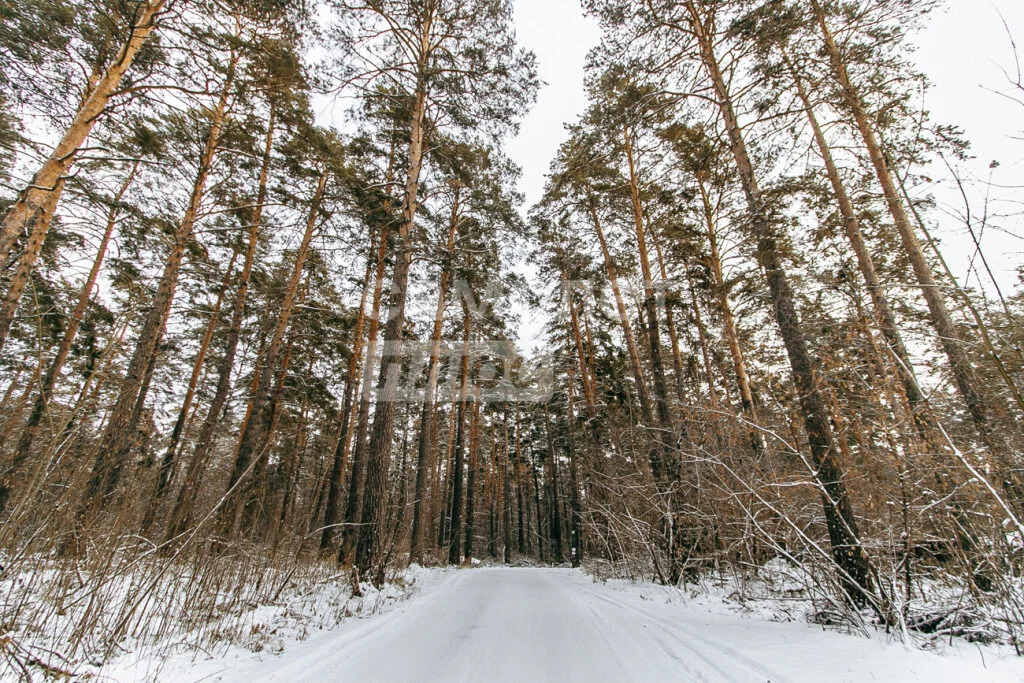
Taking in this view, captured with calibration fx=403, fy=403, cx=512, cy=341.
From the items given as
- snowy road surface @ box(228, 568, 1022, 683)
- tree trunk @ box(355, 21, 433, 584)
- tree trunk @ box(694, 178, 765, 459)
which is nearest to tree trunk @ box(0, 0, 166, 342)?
tree trunk @ box(355, 21, 433, 584)

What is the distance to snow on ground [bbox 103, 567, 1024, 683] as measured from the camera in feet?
7.72

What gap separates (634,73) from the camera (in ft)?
24.2

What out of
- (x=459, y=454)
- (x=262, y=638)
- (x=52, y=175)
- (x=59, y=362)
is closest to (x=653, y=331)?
(x=262, y=638)

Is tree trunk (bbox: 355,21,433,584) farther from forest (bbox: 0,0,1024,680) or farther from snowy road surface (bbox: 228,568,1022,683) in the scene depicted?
snowy road surface (bbox: 228,568,1022,683)

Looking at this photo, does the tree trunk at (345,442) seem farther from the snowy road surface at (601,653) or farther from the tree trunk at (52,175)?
the snowy road surface at (601,653)

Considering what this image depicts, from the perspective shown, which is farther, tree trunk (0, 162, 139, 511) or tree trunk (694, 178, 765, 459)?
tree trunk (694, 178, 765, 459)

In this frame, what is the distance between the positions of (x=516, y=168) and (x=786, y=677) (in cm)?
1133

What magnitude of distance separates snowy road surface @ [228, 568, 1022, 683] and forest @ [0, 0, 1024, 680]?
0.51m

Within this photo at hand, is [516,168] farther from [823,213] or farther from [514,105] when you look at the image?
[823,213]

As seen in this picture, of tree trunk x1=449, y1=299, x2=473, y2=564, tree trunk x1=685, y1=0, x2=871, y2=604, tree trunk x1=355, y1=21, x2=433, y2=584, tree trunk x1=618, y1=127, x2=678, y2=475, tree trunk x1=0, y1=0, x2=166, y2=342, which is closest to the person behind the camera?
tree trunk x1=685, y1=0, x2=871, y2=604

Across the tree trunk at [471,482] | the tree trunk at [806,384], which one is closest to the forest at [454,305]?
the tree trunk at [806,384]

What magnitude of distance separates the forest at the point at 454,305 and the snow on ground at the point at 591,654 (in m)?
0.40

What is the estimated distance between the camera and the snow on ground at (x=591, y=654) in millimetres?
2352

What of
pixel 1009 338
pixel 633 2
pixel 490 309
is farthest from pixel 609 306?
pixel 1009 338
